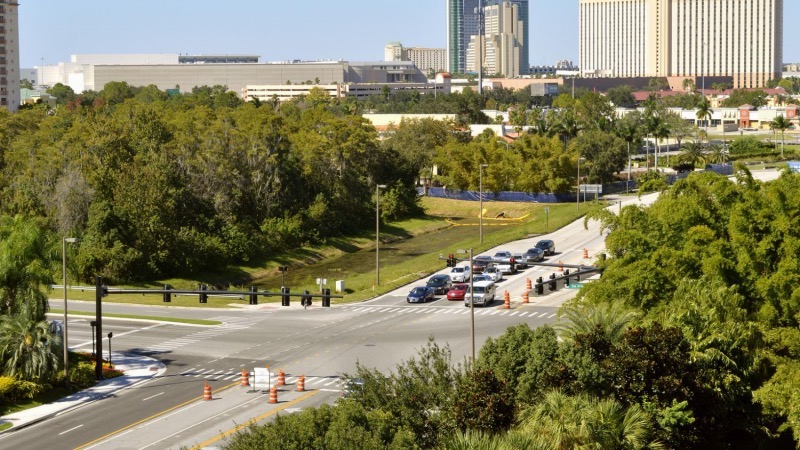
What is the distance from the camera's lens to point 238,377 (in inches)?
2138

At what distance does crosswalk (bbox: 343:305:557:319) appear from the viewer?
225 feet

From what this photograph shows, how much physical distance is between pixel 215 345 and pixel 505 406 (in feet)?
100

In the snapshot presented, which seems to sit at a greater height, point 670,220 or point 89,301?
point 670,220

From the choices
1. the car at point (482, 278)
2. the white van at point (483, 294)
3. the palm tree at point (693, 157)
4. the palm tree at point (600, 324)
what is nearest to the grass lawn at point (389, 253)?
the car at point (482, 278)

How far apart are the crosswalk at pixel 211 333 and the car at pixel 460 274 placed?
1580 centimetres

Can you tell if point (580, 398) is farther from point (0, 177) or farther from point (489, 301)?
point (0, 177)

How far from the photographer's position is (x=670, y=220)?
55938 mm

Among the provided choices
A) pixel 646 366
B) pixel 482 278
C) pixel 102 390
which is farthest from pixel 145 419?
pixel 482 278

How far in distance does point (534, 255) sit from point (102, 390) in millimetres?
42790

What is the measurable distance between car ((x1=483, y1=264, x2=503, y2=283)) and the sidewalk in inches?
1090

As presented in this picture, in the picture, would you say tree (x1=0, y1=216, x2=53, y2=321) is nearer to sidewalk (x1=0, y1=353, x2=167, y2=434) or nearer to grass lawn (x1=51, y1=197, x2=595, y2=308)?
sidewalk (x1=0, y1=353, x2=167, y2=434)

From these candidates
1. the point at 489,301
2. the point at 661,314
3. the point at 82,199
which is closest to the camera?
the point at 661,314

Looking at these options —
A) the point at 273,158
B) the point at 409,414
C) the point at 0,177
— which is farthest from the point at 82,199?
the point at 409,414

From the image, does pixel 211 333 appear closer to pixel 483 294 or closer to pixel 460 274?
pixel 483 294
